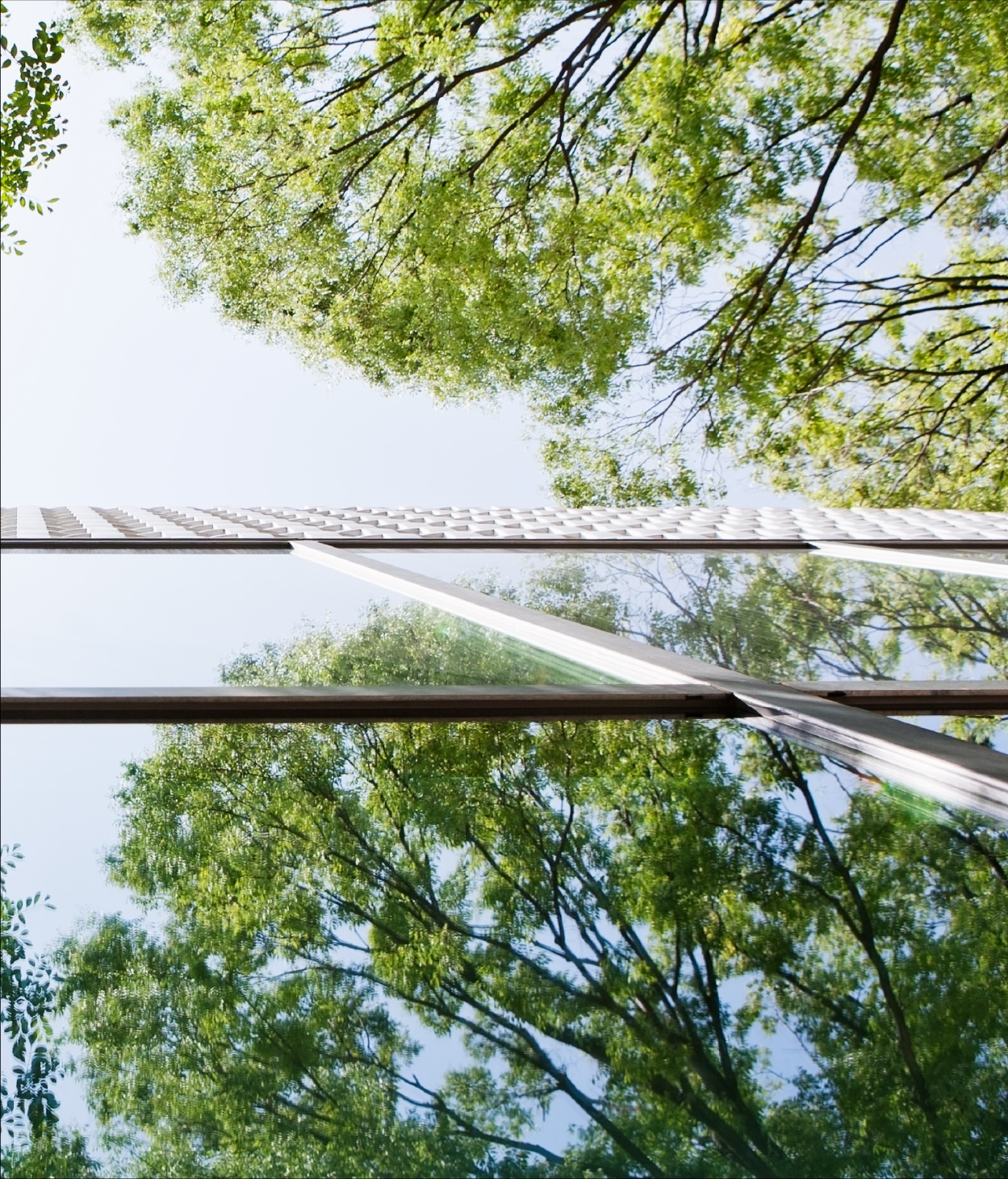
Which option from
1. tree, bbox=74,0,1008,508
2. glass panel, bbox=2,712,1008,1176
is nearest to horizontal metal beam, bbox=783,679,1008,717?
glass panel, bbox=2,712,1008,1176

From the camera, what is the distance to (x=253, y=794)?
156 centimetres

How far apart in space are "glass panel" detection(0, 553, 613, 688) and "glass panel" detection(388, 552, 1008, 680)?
39cm

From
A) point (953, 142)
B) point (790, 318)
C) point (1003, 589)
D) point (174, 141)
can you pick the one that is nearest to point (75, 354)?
point (174, 141)

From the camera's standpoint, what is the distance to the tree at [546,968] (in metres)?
1.04

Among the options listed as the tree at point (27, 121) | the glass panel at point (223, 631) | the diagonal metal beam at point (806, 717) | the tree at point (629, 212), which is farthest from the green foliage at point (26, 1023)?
the tree at point (629, 212)

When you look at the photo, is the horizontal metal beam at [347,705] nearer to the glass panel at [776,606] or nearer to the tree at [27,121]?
the glass panel at [776,606]

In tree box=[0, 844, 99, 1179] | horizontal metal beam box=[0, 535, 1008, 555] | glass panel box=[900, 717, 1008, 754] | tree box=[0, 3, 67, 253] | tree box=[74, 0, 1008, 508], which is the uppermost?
tree box=[74, 0, 1008, 508]

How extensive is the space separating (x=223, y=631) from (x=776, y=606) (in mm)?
1472

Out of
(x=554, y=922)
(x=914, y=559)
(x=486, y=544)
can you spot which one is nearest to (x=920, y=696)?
(x=554, y=922)

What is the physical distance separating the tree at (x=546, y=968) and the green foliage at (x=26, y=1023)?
0.03 m

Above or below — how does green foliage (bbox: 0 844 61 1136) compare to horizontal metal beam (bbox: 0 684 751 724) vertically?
below

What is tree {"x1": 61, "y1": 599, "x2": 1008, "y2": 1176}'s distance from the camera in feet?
3.42

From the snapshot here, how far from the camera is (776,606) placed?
3074 mm

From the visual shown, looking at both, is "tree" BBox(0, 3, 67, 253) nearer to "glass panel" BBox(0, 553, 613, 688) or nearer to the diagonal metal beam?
"glass panel" BBox(0, 553, 613, 688)
